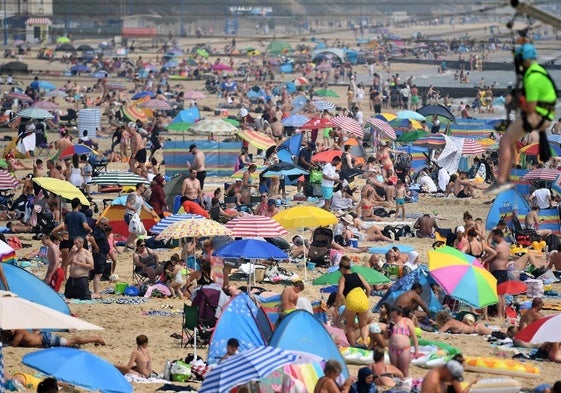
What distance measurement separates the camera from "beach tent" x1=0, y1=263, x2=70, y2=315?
43.8ft

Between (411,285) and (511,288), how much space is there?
159cm

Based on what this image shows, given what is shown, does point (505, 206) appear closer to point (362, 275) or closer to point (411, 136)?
point (362, 275)

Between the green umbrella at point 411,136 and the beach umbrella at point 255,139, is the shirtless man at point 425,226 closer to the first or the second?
the green umbrella at point 411,136

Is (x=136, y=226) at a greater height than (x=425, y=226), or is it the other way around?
(x=136, y=226)

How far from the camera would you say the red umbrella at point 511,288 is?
15.9 meters

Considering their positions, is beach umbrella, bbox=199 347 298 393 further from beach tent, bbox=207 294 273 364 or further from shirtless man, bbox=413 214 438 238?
shirtless man, bbox=413 214 438 238

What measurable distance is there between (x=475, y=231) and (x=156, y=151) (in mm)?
17391

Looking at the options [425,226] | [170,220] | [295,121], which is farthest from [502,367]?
[295,121]

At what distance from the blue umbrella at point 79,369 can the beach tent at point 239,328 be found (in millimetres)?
1612

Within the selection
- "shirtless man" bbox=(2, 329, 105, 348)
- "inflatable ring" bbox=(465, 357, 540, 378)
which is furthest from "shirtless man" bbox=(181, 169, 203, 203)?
"inflatable ring" bbox=(465, 357, 540, 378)

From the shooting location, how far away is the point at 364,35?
129250mm

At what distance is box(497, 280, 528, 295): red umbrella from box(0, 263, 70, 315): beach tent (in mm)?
5427

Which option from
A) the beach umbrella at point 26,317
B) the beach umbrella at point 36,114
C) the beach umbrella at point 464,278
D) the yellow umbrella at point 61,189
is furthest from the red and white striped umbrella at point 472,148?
the beach umbrella at point 26,317

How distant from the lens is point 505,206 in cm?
2042
